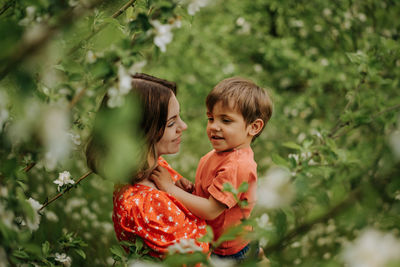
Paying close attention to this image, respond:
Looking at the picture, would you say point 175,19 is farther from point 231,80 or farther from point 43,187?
point 43,187

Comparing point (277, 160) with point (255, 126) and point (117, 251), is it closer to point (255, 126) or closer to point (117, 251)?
point (255, 126)

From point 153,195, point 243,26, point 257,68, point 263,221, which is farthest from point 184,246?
point 243,26

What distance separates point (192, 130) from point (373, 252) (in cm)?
518

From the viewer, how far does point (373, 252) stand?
77 centimetres

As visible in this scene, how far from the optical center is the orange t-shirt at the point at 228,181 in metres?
1.69

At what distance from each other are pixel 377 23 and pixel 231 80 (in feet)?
9.00

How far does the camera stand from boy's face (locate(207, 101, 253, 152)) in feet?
5.98

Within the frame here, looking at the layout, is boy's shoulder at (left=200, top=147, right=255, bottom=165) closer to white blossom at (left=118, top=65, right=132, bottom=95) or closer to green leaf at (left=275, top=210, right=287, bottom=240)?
green leaf at (left=275, top=210, right=287, bottom=240)

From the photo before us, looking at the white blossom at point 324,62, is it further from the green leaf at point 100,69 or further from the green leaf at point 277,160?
the green leaf at point 100,69

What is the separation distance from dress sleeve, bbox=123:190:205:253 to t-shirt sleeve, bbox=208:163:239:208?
0.18 meters

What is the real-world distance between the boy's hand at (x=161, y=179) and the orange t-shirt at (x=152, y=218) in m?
0.06

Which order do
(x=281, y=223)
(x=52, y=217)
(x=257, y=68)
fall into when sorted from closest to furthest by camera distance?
(x=281, y=223)
(x=52, y=217)
(x=257, y=68)

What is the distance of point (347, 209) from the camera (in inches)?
34.5

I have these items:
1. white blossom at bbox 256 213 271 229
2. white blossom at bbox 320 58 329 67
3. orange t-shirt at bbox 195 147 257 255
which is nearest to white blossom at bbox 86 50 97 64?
white blossom at bbox 256 213 271 229
